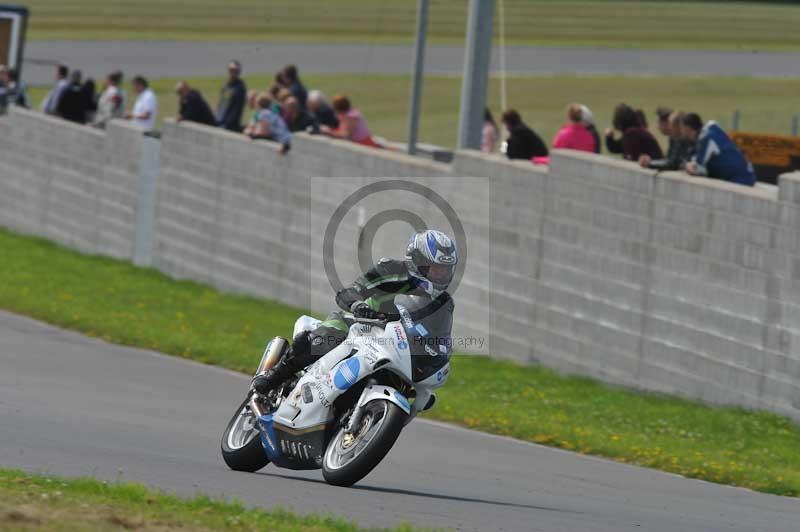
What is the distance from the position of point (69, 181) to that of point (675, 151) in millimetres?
13674

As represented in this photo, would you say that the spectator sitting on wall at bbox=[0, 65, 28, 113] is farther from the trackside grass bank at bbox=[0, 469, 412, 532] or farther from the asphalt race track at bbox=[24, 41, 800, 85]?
the trackside grass bank at bbox=[0, 469, 412, 532]

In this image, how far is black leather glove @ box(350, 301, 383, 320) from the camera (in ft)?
32.2

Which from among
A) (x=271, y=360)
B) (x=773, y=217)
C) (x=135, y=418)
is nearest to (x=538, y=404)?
(x=773, y=217)

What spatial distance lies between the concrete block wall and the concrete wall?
51 mm

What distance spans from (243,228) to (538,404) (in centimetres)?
845

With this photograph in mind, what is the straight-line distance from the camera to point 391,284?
9.95 m

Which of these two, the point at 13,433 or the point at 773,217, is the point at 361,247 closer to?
the point at 773,217

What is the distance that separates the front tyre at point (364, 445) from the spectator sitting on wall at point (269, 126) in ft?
42.5

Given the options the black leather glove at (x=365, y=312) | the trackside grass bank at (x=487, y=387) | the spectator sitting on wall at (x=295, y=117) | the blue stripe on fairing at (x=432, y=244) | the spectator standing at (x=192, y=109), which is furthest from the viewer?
the spectator standing at (x=192, y=109)

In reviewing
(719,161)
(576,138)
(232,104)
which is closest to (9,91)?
(232,104)

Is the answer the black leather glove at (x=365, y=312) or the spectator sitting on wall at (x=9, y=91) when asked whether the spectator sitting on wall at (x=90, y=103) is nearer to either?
the spectator sitting on wall at (x=9, y=91)

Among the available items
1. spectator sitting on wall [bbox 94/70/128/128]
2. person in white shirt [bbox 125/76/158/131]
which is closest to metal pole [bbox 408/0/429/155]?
person in white shirt [bbox 125/76/158/131]

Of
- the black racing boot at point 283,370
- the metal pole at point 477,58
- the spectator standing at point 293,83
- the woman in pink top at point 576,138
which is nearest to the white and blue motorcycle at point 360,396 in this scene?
the black racing boot at point 283,370

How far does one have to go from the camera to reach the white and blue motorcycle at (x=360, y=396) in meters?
9.52
